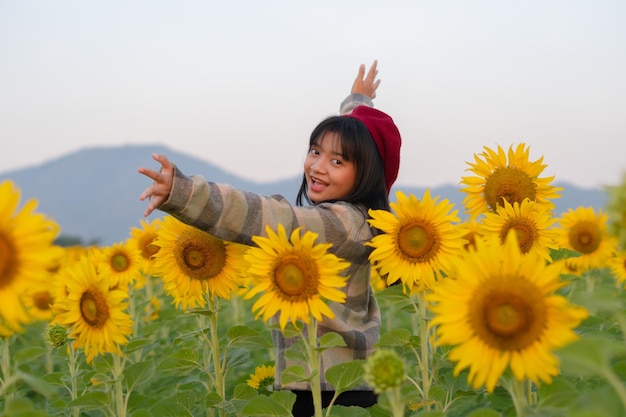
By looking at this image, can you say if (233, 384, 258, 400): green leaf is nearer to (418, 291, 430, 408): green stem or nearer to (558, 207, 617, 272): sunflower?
(418, 291, 430, 408): green stem

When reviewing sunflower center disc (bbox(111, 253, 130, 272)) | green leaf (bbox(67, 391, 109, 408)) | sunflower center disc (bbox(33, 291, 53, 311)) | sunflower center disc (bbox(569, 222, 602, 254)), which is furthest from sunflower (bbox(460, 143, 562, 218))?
sunflower center disc (bbox(33, 291, 53, 311))

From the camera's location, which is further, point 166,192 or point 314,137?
point 314,137

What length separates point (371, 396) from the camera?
3520 mm

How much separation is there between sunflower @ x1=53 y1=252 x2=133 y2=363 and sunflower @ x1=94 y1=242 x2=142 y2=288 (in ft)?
7.30

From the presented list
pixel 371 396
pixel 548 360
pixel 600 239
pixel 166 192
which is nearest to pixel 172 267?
pixel 166 192

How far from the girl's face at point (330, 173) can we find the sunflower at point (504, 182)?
2.47 feet

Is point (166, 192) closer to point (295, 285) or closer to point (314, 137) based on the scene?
point (295, 285)

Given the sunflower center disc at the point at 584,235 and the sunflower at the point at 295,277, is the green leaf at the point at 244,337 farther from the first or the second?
the sunflower center disc at the point at 584,235

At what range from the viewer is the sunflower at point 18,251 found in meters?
1.63

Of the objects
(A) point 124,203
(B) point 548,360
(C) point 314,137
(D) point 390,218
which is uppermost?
(C) point 314,137

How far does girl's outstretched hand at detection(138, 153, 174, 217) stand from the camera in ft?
8.55

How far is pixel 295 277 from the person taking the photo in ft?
7.78

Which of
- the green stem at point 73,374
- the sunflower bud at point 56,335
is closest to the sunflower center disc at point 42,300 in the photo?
the green stem at point 73,374

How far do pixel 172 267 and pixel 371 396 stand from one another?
1.23 meters
